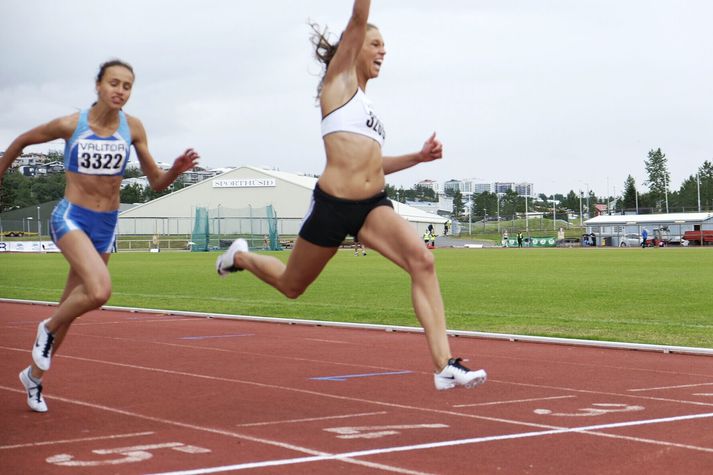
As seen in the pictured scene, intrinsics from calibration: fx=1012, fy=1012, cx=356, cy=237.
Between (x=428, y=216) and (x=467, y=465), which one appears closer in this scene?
(x=467, y=465)

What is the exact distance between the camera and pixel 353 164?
22.0ft

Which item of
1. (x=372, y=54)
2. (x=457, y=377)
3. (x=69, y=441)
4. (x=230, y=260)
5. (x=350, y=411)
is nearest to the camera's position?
(x=69, y=441)

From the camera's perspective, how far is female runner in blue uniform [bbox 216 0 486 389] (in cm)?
659

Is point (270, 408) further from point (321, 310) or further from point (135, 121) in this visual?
point (321, 310)

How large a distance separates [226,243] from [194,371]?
6845 centimetres

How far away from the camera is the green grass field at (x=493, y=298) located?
15633 mm

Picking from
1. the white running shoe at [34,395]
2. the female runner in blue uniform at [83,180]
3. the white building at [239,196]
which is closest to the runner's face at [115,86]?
the female runner in blue uniform at [83,180]

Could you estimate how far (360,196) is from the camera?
6707 millimetres

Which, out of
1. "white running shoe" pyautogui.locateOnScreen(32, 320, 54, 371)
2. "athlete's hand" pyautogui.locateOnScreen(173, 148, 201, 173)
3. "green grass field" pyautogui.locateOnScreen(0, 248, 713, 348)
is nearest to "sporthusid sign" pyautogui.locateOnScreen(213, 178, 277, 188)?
"green grass field" pyautogui.locateOnScreen(0, 248, 713, 348)

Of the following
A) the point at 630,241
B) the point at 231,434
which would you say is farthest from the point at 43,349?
the point at 630,241

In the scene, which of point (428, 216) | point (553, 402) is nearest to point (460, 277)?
point (553, 402)

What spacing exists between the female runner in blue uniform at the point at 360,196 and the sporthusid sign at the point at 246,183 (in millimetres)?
98984

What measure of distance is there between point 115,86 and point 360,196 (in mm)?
2086

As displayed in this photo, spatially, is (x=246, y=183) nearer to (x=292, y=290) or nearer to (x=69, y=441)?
(x=292, y=290)
